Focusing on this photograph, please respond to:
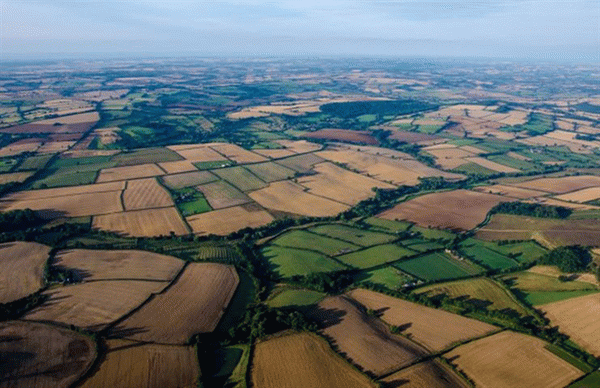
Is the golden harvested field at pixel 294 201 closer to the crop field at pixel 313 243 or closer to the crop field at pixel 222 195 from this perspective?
the crop field at pixel 222 195

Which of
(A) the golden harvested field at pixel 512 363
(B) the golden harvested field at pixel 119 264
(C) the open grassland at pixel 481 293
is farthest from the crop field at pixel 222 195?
(A) the golden harvested field at pixel 512 363

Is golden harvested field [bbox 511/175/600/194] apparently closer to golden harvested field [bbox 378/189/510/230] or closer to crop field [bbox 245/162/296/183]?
golden harvested field [bbox 378/189/510/230]

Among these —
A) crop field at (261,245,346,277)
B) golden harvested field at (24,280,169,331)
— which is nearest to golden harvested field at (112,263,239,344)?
golden harvested field at (24,280,169,331)

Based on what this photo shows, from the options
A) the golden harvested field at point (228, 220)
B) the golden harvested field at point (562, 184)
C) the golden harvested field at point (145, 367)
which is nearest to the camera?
the golden harvested field at point (145, 367)

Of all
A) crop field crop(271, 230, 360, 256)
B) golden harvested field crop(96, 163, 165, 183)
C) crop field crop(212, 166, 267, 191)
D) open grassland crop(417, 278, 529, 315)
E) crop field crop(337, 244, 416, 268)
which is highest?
golden harvested field crop(96, 163, 165, 183)

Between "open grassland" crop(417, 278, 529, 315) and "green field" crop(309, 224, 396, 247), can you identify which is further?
"green field" crop(309, 224, 396, 247)

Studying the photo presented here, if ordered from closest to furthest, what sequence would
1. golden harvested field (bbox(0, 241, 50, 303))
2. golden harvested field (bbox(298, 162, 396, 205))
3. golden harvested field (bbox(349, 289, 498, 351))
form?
golden harvested field (bbox(349, 289, 498, 351)), golden harvested field (bbox(0, 241, 50, 303)), golden harvested field (bbox(298, 162, 396, 205))

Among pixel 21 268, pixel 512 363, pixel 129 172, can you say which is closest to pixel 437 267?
pixel 512 363
